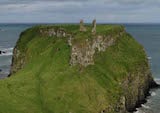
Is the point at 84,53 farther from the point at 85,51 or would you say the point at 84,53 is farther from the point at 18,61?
the point at 18,61

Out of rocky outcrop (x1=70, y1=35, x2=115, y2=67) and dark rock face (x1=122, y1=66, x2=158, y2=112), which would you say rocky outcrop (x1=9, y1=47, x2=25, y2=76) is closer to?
rocky outcrop (x1=70, y1=35, x2=115, y2=67)

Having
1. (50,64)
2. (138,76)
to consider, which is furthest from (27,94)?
(138,76)

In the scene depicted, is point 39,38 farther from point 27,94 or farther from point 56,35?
point 27,94

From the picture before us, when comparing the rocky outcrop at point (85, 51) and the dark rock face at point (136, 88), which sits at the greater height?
the rocky outcrop at point (85, 51)

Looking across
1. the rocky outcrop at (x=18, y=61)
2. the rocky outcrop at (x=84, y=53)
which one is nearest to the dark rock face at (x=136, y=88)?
the rocky outcrop at (x=84, y=53)

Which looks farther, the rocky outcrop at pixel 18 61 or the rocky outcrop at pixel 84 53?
the rocky outcrop at pixel 18 61

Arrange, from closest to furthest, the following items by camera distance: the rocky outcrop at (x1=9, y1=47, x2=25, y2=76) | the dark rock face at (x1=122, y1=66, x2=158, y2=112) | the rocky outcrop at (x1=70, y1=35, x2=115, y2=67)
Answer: the rocky outcrop at (x1=70, y1=35, x2=115, y2=67), the dark rock face at (x1=122, y1=66, x2=158, y2=112), the rocky outcrop at (x1=9, y1=47, x2=25, y2=76)

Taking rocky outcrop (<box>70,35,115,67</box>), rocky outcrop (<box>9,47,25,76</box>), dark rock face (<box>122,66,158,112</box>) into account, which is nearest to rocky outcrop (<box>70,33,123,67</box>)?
rocky outcrop (<box>70,35,115,67</box>)

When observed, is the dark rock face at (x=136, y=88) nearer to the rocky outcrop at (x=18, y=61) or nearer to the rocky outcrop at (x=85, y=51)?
the rocky outcrop at (x=85, y=51)

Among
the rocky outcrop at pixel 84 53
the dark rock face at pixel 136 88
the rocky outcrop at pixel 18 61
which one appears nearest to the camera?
the rocky outcrop at pixel 84 53

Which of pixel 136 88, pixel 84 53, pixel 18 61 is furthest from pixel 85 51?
pixel 18 61

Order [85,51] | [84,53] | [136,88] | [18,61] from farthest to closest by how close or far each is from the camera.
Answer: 1. [18,61]
2. [136,88]
3. [85,51]
4. [84,53]
